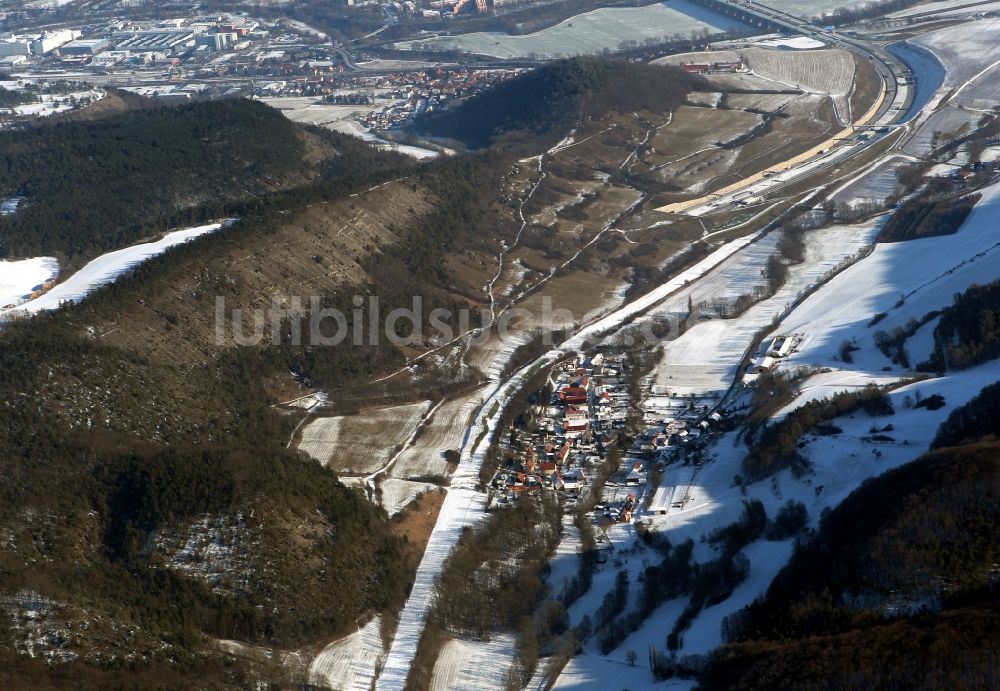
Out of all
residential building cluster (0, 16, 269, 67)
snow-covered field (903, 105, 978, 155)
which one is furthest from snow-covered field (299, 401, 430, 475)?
residential building cluster (0, 16, 269, 67)

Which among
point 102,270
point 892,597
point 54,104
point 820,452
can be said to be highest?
point 102,270

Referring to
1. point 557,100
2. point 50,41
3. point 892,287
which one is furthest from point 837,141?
point 50,41

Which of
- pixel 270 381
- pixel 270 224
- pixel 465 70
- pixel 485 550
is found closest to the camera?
pixel 485 550

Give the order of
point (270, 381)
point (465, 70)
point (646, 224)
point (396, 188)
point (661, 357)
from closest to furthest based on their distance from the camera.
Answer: point (270, 381)
point (661, 357)
point (396, 188)
point (646, 224)
point (465, 70)

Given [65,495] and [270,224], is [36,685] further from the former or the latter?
[270,224]

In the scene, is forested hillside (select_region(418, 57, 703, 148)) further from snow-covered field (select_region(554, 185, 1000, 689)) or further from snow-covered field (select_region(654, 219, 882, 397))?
snow-covered field (select_region(554, 185, 1000, 689))

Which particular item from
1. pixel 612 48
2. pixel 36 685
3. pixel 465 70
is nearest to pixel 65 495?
pixel 36 685

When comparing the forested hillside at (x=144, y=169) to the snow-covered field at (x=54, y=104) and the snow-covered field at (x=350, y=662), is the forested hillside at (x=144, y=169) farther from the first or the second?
the snow-covered field at (x=350, y=662)

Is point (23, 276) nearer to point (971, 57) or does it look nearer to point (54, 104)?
point (54, 104)
